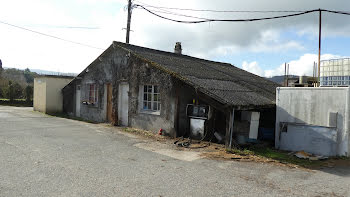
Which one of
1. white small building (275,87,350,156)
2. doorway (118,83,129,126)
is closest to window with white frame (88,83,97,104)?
doorway (118,83,129,126)

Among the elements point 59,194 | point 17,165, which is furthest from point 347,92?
point 17,165

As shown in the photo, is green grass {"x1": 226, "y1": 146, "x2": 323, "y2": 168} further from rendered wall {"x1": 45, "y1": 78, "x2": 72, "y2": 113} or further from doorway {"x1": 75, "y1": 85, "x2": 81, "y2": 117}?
rendered wall {"x1": 45, "y1": 78, "x2": 72, "y2": 113}

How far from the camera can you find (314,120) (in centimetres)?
952

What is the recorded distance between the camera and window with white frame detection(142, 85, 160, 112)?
40.4ft

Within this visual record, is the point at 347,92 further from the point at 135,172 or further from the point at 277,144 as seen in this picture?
the point at 135,172

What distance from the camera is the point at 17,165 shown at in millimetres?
6723

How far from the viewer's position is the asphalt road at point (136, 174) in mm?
5453

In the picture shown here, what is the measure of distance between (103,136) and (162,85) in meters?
3.34

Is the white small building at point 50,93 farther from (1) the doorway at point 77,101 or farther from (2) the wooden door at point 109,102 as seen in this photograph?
(2) the wooden door at point 109,102

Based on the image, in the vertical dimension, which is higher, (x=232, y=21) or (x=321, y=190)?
(x=232, y=21)

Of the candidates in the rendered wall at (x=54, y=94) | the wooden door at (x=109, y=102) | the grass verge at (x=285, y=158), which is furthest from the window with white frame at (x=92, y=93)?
the grass verge at (x=285, y=158)

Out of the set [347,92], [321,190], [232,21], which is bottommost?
[321,190]

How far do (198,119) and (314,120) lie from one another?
4.19m

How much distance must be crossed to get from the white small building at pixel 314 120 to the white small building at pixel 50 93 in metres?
15.8
